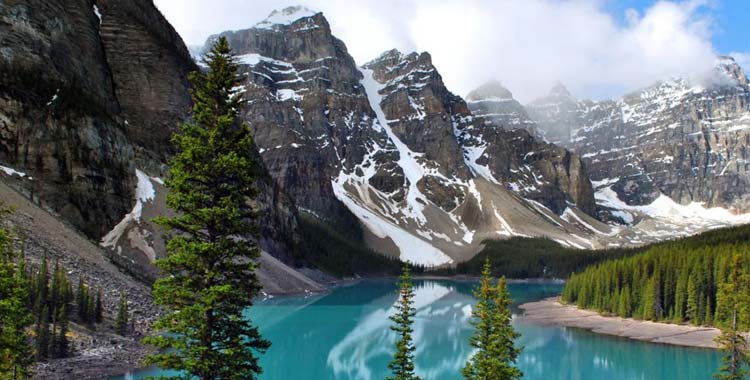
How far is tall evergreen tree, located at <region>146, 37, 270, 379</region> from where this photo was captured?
50.5 ft

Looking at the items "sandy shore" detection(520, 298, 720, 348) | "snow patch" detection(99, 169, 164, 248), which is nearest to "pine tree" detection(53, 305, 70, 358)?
"snow patch" detection(99, 169, 164, 248)

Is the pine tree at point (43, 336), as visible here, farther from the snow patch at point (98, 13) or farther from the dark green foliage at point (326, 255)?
the dark green foliage at point (326, 255)

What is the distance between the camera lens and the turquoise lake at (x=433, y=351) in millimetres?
51438

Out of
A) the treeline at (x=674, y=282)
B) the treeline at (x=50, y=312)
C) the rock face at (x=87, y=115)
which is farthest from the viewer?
Result: the rock face at (x=87, y=115)

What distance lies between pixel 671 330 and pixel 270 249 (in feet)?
291

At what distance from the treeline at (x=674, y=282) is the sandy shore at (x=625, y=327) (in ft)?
6.41

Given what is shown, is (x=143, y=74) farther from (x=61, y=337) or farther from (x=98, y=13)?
(x=61, y=337)

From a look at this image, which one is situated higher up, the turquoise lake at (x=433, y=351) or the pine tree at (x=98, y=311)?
the pine tree at (x=98, y=311)

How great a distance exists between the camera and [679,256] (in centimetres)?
8181

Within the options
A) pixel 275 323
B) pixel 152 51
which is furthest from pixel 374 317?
pixel 152 51

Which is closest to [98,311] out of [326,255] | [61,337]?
[61,337]

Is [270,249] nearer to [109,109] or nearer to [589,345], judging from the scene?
[109,109]

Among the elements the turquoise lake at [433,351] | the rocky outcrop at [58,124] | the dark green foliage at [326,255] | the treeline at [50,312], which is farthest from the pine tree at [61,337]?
the dark green foliage at [326,255]

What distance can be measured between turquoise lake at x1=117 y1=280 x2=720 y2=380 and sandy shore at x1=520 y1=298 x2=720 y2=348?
2.35 m
